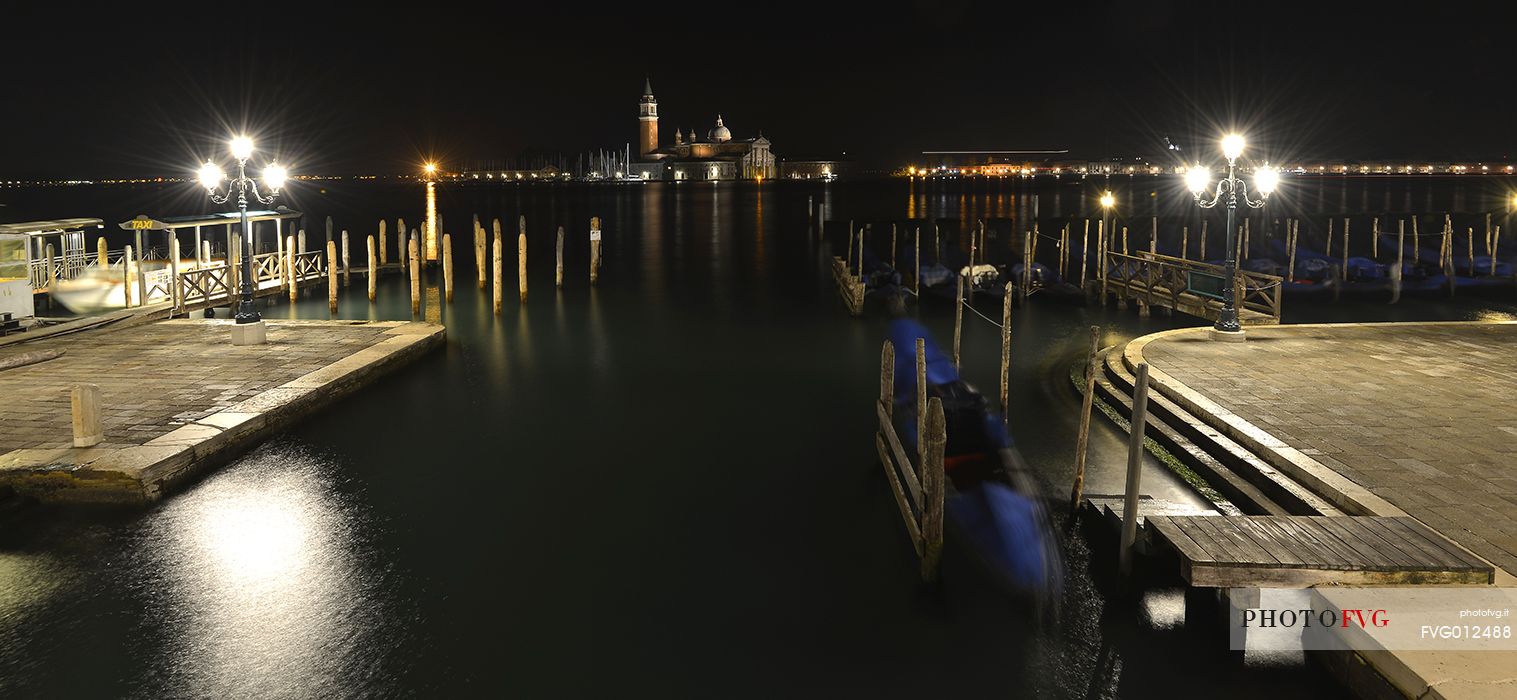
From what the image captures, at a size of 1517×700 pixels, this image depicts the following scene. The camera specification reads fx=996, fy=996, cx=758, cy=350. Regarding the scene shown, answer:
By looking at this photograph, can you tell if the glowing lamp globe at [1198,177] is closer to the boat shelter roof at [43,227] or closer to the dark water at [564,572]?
the dark water at [564,572]

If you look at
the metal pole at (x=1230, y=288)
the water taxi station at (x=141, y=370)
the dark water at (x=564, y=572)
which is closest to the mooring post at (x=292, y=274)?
the water taxi station at (x=141, y=370)

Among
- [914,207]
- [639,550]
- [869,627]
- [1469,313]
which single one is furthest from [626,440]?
[914,207]

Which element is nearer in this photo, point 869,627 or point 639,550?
point 869,627

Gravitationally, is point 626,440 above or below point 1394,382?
below

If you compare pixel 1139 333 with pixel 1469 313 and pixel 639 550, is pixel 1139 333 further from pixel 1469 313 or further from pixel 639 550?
pixel 639 550

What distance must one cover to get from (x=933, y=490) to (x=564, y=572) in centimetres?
291

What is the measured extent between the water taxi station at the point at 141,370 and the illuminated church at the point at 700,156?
130 m

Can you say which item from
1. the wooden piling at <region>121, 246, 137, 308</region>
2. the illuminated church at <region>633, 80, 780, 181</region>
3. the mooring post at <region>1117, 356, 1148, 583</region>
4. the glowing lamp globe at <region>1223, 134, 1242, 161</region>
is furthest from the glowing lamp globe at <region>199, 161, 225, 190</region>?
the illuminated church at <region>633, 80, 780, 181</region>

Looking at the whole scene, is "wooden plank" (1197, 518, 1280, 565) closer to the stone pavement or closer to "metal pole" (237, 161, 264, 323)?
the stone pavement

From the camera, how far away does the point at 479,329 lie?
62.4ft

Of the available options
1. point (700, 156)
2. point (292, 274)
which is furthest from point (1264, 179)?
point (700, 156)

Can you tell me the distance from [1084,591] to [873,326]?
12745 mm

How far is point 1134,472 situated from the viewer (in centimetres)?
674

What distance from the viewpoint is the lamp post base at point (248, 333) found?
1398cm
